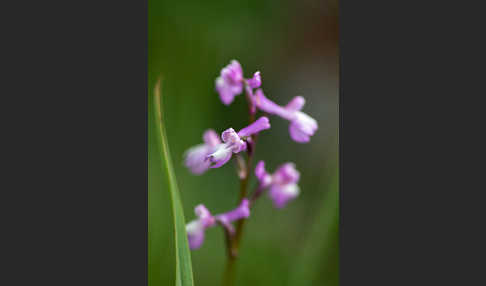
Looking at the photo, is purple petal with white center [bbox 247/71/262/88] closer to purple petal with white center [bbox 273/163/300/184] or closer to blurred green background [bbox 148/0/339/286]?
purple petal with white center [bbox 273/163/300/184]

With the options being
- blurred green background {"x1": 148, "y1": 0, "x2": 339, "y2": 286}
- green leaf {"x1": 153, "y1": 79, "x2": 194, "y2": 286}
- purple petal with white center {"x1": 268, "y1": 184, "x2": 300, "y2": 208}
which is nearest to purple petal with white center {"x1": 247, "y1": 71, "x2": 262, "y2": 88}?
green leaf {"x1": 153, "y1": 79, "x2": 194, "y2": 286}

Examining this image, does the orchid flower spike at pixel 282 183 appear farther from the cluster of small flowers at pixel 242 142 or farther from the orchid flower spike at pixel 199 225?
the orchid flower spike at pixel 199 225

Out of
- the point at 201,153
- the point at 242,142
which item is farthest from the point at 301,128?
the point at 201,153

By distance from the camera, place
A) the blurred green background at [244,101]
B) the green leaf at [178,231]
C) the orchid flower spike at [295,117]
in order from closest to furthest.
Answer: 1. the green leaf at [178,231]
2. the orchid flower spike at [295,117]
3. the blurred green background at [244,101]

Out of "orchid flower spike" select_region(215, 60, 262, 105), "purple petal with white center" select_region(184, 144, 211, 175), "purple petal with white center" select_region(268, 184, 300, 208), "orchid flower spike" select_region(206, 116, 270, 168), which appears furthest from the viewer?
"purple petal with white center" select_region(268, 184, 300, 208)

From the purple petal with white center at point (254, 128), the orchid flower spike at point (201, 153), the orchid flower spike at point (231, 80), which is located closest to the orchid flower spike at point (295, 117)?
the orchid flower spike at point (231, 80)

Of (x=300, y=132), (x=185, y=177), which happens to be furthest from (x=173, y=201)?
(x=185, y=177)
